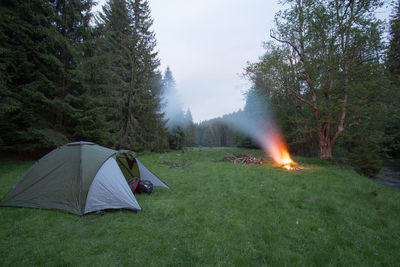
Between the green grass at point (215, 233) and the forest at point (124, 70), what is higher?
the forest at point (124, 70)

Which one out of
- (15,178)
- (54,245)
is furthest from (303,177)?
(15,178)

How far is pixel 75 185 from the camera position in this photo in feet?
12.5

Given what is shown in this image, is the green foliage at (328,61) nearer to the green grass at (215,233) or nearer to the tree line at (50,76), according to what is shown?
the green grass at (215,233)

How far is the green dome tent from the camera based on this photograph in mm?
3766

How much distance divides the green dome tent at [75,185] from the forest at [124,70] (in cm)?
523

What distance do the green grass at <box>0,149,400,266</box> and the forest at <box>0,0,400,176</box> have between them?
563cm

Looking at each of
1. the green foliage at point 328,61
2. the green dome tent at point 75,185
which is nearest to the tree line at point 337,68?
the green foliage at point 328,61

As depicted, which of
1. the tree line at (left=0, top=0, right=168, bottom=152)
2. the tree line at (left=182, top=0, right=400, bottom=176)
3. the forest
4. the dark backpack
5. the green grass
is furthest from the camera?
the tree line at (left=182, top=0, right=400, bottom=176)

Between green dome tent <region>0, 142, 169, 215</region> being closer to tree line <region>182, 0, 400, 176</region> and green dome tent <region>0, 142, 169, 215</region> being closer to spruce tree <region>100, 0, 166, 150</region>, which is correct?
spruce tree <region>100, 0, 166, 150</region>

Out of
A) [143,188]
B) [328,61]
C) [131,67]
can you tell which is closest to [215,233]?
[143,188]

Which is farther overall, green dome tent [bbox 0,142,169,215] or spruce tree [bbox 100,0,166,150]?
spruce tree [bbox 100,0,166,150]

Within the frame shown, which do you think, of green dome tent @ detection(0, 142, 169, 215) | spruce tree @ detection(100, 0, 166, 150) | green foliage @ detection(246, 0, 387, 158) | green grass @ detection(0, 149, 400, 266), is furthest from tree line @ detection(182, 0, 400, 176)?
green dome tent @ detection(0, 142, 169, 215)

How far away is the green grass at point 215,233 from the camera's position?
7.95 ft

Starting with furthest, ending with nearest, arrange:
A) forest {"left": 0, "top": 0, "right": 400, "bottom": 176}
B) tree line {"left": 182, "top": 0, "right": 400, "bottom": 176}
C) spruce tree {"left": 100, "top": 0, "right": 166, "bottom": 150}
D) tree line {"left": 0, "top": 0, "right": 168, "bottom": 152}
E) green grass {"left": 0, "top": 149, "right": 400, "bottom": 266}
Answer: spruce tree {"left": 100, "top": 0, "right": 166, "bottom": 150} → tree line {"left": 182, "top": 0, "right": 400, "bottom": 176} → forest {"left": 0, "top": 0, "right": 400, "bottom": 176} → tree line {"left": 0, "top": 0, "right": 168, "bottom": 152} → green grass {"left": 0, "top": 149, "right": 400, "bottom": 266}
